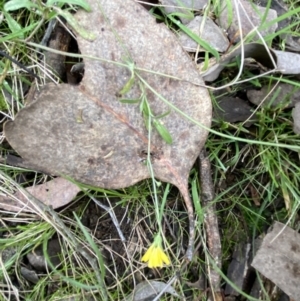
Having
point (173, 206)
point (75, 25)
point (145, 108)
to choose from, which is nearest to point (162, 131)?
point (145, 108)

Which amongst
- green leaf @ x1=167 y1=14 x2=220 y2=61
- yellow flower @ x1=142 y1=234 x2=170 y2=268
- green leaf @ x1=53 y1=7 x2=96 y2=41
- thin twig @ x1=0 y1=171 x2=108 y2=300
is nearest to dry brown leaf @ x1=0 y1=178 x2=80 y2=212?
thin twig @ x1=0 y1=171 x2=108 y2=300

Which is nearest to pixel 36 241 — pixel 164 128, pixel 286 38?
pixel 164 128

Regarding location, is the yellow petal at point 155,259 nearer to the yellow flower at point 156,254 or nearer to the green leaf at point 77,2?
the yellow flower at point 156,254

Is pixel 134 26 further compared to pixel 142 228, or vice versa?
pixel 142 228

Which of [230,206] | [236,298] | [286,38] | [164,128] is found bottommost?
[236,298]

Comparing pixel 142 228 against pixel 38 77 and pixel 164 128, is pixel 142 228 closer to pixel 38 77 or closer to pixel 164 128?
pixel 164 128

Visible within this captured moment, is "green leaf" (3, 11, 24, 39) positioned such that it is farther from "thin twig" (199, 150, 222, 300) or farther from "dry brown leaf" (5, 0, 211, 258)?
"thin twig" (199, 150, 222, 300)
